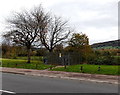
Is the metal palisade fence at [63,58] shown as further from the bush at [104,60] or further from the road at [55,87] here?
the road at [55,87]

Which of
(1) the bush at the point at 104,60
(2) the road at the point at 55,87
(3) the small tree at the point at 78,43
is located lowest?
(2) the road at the point at 55,87

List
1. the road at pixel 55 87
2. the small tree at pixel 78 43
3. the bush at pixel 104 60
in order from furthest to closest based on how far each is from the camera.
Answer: the small tree at pixel 78 43
the bush at pixel 104 60
the road at pixel 55 87

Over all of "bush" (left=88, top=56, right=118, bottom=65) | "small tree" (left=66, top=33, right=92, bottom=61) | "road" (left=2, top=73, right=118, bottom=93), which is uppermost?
"small tree" (left=66, top=33, right=92, bottom=61)

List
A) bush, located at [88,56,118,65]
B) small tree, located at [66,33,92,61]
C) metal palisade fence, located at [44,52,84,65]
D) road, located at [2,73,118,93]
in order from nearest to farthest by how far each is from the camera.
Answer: road, located at [2,73,118,93] → bush, located at [88,56,118,65] → metal palisade fence, located at [44,52,84,65] → small tree, located at [66,33,92,61]

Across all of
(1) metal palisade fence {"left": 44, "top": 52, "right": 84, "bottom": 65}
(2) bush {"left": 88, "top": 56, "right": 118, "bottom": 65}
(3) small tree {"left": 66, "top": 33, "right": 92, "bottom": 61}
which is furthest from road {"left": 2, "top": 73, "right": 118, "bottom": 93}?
(3) small tree {"left": 66, "top": 33, "right": 92, "bottom": 61}

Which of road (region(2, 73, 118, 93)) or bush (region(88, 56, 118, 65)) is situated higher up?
bush (region(88, 56, 118, 65))

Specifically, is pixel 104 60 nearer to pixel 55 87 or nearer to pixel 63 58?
pixel 63 58

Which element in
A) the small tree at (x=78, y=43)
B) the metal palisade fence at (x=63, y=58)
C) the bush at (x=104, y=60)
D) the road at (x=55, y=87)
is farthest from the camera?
the small tree at (x=78, y=43)

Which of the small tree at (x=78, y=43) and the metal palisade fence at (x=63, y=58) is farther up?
the small tree at (x=78, y=43)

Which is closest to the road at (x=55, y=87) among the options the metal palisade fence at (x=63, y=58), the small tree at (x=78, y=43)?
the metal palisade fence at (x=63, y=58)

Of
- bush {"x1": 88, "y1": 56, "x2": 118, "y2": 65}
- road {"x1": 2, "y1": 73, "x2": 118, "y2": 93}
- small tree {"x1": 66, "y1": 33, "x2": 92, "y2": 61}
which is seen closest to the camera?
road {"x1": 2, "y1": 73, "x2": 118, "y2": 93}

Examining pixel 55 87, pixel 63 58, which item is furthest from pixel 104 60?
pixel 55 87

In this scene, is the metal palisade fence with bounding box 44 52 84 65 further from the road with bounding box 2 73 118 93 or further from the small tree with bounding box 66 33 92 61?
the road with bounding box 2 73 118 93

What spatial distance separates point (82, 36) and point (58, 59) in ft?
45.7
